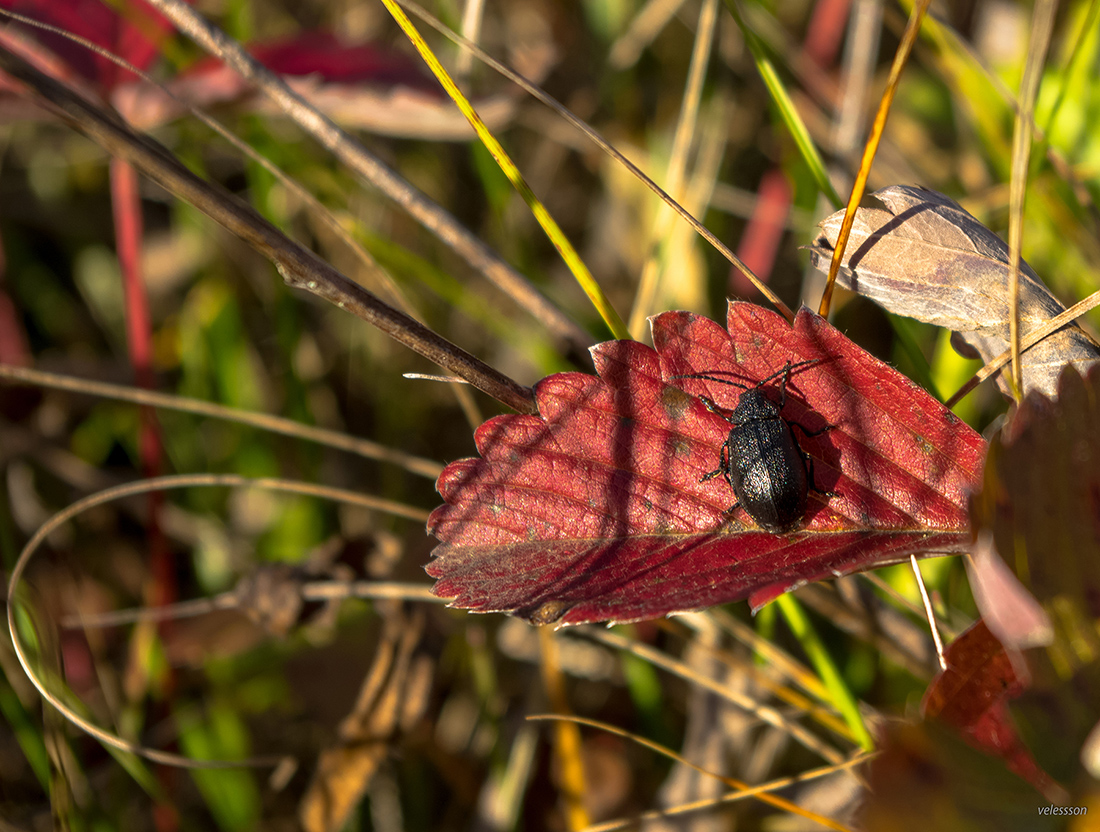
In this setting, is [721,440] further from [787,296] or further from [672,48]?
[672,48]

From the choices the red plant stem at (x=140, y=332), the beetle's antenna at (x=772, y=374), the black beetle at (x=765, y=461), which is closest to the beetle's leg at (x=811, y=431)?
the black beetle at (x=765, y=461)

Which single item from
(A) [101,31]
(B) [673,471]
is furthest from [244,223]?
(A) [101,31]

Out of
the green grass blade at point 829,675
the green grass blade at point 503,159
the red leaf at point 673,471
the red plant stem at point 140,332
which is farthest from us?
the red plant stem at point 140,332

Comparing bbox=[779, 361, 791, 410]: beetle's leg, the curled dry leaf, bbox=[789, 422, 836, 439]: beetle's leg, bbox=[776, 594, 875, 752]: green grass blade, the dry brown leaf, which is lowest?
the dry brown leaf

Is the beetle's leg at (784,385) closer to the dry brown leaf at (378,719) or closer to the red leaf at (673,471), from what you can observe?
the red leaf at (673,471)

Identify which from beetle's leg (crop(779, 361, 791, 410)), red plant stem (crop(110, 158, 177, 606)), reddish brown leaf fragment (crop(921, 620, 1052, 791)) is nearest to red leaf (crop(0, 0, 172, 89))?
red plant stem (crop(110, 158, 177, 606))

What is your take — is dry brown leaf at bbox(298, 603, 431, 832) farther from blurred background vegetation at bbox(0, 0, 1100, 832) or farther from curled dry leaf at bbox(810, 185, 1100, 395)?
curled dry leaf at bbox(810, 185, 1100, 395)
